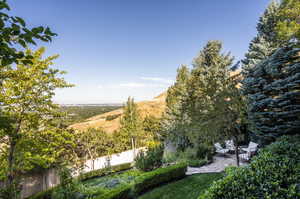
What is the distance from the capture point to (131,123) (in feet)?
54.7

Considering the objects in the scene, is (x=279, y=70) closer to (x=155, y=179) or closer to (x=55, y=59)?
(x=155, y=179)

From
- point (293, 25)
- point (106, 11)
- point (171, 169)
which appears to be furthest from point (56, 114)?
point (293, 25)

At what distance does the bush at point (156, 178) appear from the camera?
6224 millimetres

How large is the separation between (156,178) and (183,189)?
1.23 m

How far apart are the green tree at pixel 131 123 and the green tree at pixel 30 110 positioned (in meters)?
8.75

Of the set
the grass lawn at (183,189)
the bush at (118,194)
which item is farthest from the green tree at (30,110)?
the grass lawn at (183,189)

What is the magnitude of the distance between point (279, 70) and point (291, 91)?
95 cm

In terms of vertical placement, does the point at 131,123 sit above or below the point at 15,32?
below

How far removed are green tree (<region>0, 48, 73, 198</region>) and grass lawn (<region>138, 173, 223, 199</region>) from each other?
17.7 ft

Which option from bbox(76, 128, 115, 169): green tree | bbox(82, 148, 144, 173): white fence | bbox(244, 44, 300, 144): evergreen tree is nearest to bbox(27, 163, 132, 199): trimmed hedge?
bbox(82, 148, 144, 173): white fence

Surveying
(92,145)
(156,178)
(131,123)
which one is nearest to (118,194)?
(156,178)

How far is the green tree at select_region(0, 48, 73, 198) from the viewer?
6.68 m

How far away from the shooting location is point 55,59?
805cm

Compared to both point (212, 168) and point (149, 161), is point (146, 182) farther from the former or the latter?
point (212, 168)
